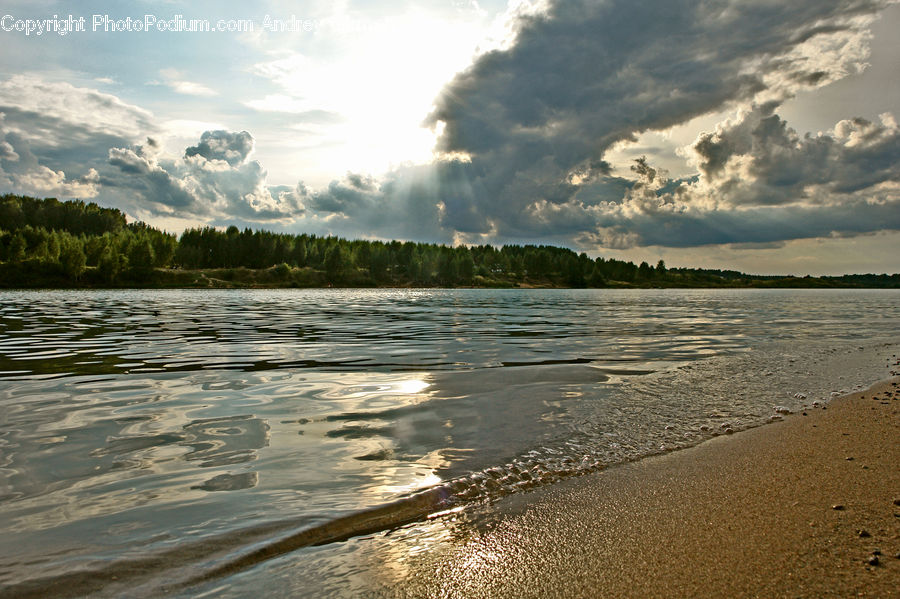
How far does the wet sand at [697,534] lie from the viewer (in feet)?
14.3

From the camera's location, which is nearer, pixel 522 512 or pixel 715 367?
pixel 522 512

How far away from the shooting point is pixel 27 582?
4.40 meters

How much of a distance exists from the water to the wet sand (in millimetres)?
846

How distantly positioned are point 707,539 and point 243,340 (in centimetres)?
2409

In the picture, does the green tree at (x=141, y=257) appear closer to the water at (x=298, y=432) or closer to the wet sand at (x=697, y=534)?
the water at (x=298, y=432)

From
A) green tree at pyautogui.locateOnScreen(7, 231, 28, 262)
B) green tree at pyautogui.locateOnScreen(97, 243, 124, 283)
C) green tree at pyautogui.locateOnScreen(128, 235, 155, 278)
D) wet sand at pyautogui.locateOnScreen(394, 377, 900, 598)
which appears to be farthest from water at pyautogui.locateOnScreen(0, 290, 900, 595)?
green tree at pyautogui.locateOnScreen(7, 231, 28, 262)

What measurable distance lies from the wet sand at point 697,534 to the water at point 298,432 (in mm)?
846

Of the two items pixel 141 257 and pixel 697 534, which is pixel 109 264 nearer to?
pixel 141 257

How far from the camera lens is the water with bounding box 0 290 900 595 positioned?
5.31 metres

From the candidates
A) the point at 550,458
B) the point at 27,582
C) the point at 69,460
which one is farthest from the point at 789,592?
the point at 69,460

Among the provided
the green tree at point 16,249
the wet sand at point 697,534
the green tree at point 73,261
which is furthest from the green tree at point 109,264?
the wet sand at point 697,534

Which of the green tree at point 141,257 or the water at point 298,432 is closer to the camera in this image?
the water at point 298,432

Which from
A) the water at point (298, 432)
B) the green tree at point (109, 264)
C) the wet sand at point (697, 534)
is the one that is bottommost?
the water at point (298, 432)

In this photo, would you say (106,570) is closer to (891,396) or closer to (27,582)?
(27,582)
